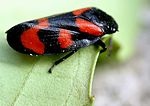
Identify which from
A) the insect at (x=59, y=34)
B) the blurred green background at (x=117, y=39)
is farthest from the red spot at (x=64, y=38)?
the blurred green background at (x=117, y=39)

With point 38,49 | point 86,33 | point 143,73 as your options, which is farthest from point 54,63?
point 143,73

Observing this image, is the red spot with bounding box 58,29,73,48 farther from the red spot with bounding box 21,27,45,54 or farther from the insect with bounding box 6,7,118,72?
the red spot with bounding box 21,27,45,54

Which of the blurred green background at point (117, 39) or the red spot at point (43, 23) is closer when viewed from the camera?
the red spot at point (43, 23)

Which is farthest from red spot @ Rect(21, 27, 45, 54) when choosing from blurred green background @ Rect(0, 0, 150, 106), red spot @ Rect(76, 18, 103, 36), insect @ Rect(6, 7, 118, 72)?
red spot @ Rect(76, 18, 103, 36)

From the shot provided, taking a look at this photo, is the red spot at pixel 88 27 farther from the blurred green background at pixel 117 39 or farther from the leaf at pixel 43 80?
the blurred green background at pixel 117 39

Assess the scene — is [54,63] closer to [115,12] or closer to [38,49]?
[38,49]

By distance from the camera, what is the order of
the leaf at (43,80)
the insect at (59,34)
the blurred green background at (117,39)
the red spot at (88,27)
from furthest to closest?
the blurred green background at (117,39)
the red spot at (88,27)
the insect at (59,34)
the leaf at (43,80)
